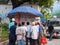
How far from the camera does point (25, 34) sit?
1648 cm

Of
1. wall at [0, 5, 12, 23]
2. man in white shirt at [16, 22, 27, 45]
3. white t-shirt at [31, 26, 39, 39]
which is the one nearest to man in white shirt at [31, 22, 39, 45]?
white t-shirt at [31, 26, 39, 39]

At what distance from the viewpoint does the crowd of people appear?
633 inches

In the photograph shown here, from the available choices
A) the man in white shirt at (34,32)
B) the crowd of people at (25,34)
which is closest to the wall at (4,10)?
the crowd of people at (25,34)

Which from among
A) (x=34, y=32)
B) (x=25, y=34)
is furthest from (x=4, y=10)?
(x=25, y=34)

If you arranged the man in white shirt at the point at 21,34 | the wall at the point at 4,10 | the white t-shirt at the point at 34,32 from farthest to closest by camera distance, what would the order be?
the wall at the point at 4,10 → the white t-shirt at the point at 34,32 → the man in white shirt at the point at 21,34

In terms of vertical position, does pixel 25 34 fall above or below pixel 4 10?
above

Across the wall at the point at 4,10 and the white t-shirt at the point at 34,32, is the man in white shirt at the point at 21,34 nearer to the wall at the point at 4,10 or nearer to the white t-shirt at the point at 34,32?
the white t-shirt at the point at 34,32

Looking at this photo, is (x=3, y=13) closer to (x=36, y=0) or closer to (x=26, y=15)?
(x=36, y=0)

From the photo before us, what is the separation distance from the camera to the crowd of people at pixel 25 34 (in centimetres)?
1608

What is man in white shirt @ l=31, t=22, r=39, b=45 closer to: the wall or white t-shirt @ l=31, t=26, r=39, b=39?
white t-shirt @ l=31, t=26, r=39, b=39

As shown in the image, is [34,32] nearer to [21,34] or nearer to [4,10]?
[21,34]

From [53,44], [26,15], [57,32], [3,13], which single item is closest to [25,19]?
[26,15]

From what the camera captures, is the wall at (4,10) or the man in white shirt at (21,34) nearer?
the man in white shirt at (21,34)

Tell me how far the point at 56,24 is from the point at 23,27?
16.7m
